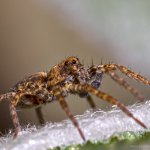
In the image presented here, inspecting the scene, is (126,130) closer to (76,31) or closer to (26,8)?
(76,31)

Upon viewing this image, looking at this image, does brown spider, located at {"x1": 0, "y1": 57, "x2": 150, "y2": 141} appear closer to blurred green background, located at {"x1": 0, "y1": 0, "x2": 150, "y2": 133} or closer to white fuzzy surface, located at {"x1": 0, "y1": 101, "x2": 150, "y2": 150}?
white fuzzy surface, located at {"x1": 0, "y1": 101, "x2": 150, "y2": 150}

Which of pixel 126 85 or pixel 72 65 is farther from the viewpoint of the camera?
pixel 72 65

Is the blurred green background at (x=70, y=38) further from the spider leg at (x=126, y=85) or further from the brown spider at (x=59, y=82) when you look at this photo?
the spider leg at (x=126, y=85)

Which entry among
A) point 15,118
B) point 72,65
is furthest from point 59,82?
point 15,118

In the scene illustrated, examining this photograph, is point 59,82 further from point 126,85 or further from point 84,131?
point 84,131

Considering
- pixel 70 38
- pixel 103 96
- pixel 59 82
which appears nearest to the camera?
pixel 103 96

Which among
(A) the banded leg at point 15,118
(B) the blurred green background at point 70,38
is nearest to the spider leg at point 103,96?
(A) the banded leg at point 15,118

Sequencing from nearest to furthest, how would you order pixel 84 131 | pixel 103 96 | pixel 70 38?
pixel 84 131, pixel 103 96, pixel 70 38
